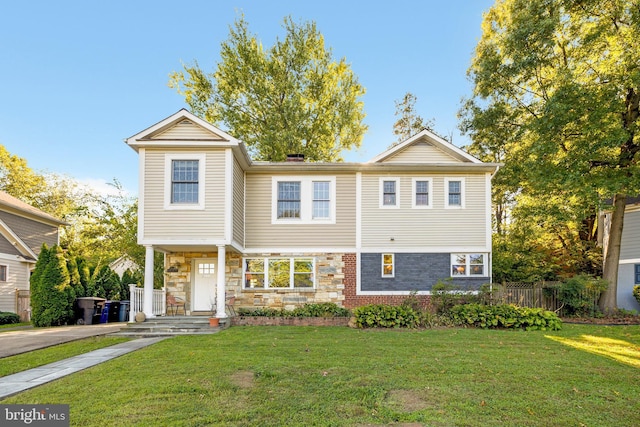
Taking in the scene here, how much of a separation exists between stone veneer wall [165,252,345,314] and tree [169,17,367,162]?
10.1m

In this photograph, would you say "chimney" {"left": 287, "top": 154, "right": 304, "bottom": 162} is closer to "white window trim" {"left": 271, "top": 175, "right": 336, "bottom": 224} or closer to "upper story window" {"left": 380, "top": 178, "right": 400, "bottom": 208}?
"white window trim" {"left": 271, "top": 175, "right": 336, "bottom": 224}

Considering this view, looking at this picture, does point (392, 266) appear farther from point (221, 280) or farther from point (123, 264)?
point (123, 264)

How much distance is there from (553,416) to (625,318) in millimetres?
12773

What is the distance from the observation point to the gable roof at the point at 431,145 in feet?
44.9

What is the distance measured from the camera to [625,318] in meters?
13.3

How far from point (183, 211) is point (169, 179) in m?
1.14

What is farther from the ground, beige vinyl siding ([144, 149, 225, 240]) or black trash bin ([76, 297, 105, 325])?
beige vinyl siding ([144, 149, 225, 240])

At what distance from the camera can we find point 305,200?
13.6 metres

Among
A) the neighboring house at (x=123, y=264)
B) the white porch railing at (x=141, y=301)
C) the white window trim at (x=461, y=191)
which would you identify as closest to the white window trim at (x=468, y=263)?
the white window trim at (x=461, y=191)

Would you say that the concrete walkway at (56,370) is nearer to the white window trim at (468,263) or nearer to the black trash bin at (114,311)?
the black trash bin at (114,311)

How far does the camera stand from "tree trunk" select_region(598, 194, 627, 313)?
1405 centimetres

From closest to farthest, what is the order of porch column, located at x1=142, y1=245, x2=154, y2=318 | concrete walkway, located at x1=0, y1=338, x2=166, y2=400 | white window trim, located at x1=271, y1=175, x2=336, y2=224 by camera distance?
concrete walkway, located at x1=0, y1=338, x2=166, y2=400
porch column, located at x1=142, y1=245, x2=154, y2=318
white window trim, located at x1=271, y1=175, x2=336, y2=224

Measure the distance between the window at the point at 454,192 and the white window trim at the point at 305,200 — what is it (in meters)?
4.31

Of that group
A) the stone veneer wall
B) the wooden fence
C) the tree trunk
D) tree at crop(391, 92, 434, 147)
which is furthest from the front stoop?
tree at crop(391, 92, 434, 147)
